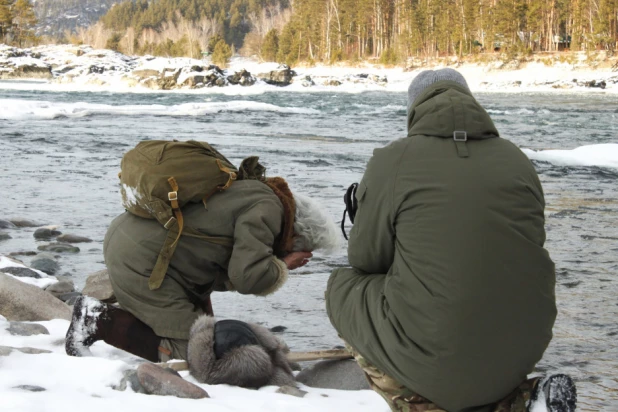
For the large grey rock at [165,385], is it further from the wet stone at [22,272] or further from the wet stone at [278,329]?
the wet stone at [22,272]

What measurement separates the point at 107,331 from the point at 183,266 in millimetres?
354

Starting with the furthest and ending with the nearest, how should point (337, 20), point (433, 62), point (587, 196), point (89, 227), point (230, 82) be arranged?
point (337, 20) → point (433, 62) → point (230, 82) → point (587, 196) → point (89, 227)

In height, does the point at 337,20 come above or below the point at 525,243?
above

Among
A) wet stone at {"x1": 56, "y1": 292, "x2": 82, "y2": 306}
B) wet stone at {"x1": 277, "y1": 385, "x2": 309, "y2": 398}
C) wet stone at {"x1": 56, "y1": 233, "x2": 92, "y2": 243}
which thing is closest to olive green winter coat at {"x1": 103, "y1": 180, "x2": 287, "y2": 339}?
wet stone at {"x1": 277, "y1": 385, "x2": 309, "y2": 398}

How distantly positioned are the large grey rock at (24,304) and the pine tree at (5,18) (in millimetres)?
73649

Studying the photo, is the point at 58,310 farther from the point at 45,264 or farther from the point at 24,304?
the point at 45,264

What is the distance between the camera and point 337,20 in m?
72.8

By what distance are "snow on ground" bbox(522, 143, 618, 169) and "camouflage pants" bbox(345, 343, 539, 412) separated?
7762 millimetres

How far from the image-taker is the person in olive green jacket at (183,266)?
8.32 feet

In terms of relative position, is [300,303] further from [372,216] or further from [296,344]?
[372,216]

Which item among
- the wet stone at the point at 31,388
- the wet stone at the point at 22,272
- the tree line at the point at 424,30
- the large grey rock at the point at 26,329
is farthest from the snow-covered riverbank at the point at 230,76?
the wet stone at the point at 31,388

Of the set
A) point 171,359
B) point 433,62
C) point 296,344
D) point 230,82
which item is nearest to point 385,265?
point 171,359

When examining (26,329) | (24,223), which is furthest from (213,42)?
(26,329)

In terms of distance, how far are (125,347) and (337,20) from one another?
7287 centimetres
